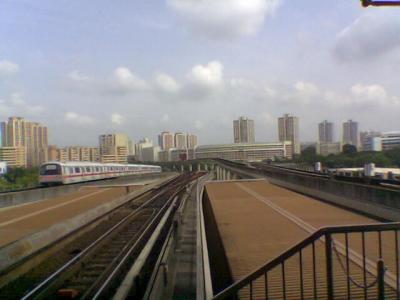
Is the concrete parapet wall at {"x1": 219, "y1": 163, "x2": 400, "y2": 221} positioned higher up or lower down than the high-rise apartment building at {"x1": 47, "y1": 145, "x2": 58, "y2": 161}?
lower down

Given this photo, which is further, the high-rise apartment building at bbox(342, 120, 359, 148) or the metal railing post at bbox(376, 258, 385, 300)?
the high-rise apartment building at bbox(342, 120, 359, 148)

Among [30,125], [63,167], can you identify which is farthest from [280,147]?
[63,167]

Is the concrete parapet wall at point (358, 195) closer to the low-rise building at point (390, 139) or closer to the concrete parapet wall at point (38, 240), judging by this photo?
the concrete parapet wall at point (38, 240)

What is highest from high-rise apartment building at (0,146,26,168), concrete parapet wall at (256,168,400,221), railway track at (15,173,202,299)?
high-rise apartment building at (0,146,26,168)

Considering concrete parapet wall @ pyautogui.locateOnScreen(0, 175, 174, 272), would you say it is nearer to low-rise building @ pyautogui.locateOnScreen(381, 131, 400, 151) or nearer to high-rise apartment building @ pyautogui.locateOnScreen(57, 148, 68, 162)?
low-rise building @ pyautogui.locateOnScreen(381, 131, 400, 151)

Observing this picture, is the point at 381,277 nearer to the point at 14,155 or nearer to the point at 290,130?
the point at 14,155

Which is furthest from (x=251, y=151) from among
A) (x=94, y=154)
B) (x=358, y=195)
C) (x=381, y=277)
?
(x=381, y=277)

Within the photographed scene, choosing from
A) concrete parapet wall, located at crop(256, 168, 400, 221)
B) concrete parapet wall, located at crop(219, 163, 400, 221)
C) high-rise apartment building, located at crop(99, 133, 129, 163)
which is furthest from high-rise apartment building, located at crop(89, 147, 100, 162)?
concrete parapet wall, located at crop(256, 168, 400, 221)

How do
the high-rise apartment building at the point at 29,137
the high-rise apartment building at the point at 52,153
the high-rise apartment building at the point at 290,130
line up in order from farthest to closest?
the high-rise apartment building at the point at 290,130, the high-rise apartment building at the point at 52,153, the high-rise apartment building at the point at 29,137

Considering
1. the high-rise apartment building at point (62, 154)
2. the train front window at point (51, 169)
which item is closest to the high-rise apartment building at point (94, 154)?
the high-rise apartment building at point (62, 154)

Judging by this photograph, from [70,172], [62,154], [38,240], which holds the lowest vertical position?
[38,240]

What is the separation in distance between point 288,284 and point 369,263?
4.99 ft

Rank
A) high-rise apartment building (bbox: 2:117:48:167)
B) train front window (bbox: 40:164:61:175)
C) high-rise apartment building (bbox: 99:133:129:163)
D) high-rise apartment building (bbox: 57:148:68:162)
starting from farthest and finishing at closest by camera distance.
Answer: high-rise apartment building (bbox: 99:133:129:163)
high-rise apartment building (bbox: 57:148:68:162)
high-rise apartment building (bbox: 2:117:48:167)
train front window (bbox: 40:164:61:175)

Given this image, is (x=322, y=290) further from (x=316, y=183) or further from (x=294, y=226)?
(x=316, y=183)
